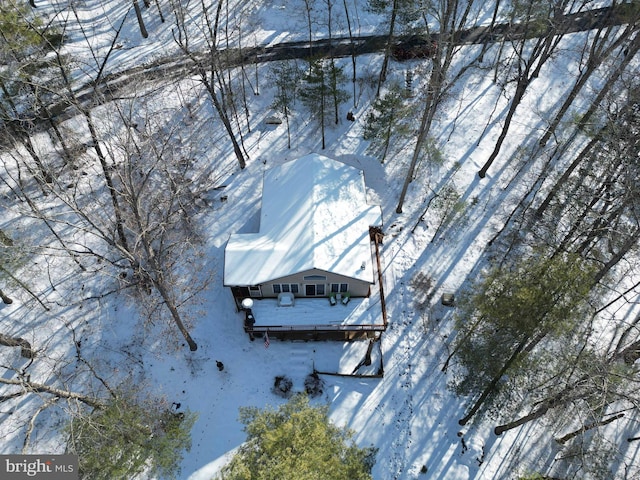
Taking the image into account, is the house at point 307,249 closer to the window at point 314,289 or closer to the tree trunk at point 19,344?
the window at point 314,289

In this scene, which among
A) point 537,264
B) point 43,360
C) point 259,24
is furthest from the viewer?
point 259,24

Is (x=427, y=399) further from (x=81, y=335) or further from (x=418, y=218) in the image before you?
(x=81, y=335)

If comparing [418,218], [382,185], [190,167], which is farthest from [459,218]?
[190,167]

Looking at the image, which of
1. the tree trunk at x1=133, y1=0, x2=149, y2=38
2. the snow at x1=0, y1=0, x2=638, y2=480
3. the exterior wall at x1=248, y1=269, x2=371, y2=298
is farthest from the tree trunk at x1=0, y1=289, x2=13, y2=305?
the tree trunk at x1=133, y1=0, x2=149, y2=38

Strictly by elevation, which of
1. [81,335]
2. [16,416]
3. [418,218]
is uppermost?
[418,218]

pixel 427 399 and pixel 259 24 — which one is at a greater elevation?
pixel 259 24

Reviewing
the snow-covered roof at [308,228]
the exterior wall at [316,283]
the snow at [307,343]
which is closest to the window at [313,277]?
the exterior wall at [316,283]
